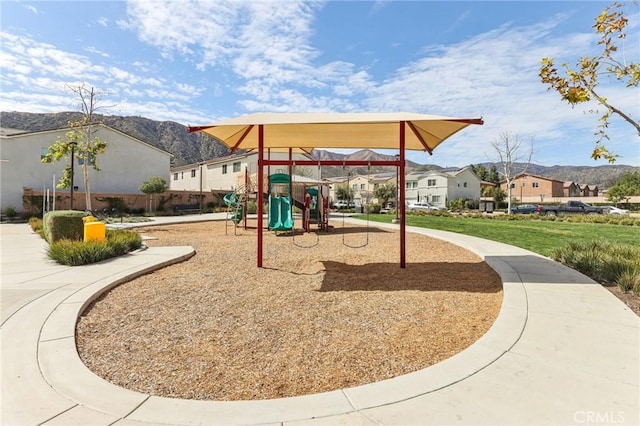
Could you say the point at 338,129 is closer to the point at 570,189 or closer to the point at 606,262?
the point at 606,262

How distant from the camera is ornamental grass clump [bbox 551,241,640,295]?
5.11 meters

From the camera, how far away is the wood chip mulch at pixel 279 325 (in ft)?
9.62

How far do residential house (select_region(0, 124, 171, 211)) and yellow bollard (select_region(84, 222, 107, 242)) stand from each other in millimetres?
12661

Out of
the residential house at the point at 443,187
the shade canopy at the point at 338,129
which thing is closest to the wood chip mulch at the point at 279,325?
the shade canopy at the point at 338,129

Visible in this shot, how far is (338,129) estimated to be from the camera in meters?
7.56

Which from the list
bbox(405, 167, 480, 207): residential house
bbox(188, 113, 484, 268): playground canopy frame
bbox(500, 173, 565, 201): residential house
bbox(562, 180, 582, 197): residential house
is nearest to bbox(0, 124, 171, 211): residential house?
bbox(188, 113, 484, 268): playground canopy frame

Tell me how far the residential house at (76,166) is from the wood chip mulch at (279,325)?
17975mm

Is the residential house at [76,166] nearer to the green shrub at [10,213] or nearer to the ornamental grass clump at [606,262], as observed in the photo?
the green shrub at [10,213]

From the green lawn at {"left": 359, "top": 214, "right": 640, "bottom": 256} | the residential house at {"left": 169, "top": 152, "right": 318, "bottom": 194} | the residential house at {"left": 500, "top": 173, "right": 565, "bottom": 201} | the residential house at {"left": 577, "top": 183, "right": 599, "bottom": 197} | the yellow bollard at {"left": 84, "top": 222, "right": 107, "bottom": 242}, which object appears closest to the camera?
the yellow bollard at {"left": 84, "top": 222, "right": 107, "bottom": 242}

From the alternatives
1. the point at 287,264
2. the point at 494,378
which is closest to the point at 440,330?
the point at 494,378

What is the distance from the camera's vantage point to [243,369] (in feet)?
10.0

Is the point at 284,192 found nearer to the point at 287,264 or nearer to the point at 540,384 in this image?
the point at 287,264

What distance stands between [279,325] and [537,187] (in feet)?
259

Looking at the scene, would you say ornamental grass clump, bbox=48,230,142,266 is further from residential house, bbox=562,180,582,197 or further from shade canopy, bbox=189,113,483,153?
residential house, bbox=562,180,582,197
